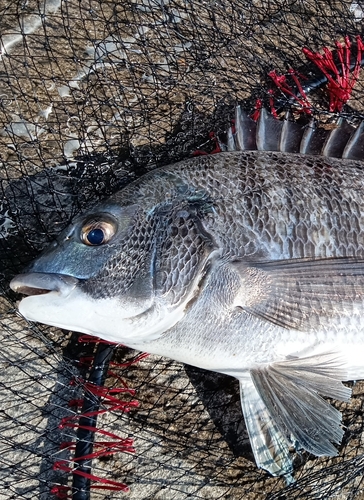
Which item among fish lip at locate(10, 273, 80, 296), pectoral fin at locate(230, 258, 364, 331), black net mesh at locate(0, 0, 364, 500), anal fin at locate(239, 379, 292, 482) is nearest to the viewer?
fish lip at locate(10, 273, 80, 296)

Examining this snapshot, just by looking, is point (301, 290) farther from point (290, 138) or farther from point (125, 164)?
point (125, 164)

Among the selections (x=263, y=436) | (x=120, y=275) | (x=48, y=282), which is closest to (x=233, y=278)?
(x=120, y=275)

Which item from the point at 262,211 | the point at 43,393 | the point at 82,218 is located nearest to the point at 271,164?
the point at 262,211

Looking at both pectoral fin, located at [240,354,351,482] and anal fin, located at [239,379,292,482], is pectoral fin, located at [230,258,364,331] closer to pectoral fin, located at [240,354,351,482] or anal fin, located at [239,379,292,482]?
pectoral fin, located at [240,354,351,482]

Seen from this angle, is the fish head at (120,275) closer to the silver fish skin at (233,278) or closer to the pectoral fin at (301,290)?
the silver fish skin at (233,278)

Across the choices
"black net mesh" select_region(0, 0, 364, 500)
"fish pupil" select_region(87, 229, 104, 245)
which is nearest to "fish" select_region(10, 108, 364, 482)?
"fish pupil" select_region(87, 229, 104, 245)

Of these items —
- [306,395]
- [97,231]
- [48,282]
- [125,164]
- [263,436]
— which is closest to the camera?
[48,282]

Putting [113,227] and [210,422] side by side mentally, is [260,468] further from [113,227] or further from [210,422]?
[113,227]

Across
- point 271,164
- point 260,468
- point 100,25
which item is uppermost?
point 100,25
